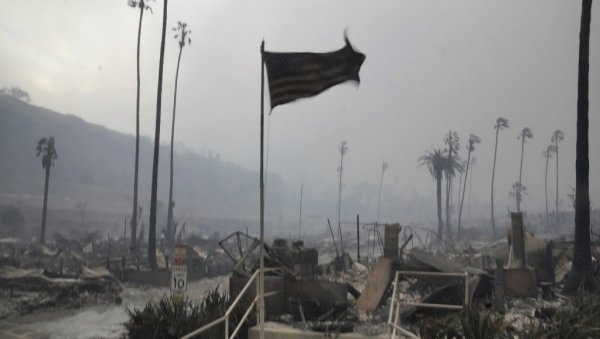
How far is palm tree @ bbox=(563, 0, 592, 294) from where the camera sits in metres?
17.5

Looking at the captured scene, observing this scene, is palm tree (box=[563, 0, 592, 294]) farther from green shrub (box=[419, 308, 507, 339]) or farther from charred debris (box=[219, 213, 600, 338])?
green shrub (box=[419, 308, 507, 339])

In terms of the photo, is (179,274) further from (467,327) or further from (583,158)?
(583,158)

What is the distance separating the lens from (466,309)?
341 inches

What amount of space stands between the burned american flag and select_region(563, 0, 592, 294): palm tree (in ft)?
48.5

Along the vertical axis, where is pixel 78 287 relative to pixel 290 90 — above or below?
below

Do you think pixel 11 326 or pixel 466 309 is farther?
pixel 11 326

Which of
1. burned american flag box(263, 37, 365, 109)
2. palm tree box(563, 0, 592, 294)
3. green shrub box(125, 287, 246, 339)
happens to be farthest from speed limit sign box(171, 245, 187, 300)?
palm tree box(563, 0, 592, 294)

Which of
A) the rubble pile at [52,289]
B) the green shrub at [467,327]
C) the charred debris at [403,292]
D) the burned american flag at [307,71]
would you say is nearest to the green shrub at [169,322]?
the charred debris at [403,292]

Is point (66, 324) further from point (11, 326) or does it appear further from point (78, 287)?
point (78, 287)

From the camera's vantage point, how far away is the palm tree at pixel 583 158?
17453 mm

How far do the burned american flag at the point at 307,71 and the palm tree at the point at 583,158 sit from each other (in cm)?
1480

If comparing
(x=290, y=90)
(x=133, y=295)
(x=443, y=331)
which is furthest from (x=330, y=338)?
(x=133, y=295)

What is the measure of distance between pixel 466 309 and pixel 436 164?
83.0m

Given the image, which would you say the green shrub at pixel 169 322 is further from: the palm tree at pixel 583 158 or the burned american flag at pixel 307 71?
the palm tree at pixel 583 158
